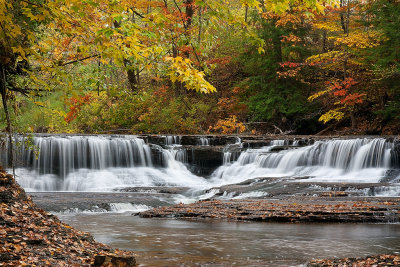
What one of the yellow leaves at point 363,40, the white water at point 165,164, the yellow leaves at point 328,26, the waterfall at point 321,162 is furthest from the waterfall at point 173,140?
the yellow leaves at point 328,26

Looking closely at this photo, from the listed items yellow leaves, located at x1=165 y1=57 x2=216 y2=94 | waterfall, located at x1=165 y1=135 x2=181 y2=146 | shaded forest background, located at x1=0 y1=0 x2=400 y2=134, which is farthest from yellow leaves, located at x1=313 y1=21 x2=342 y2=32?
yellow leaves, located at x1=165 y1=57 x2=216 y2=94

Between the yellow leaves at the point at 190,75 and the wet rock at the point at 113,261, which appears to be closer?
the wet rock at the point at 113,261

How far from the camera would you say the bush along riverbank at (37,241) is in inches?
178

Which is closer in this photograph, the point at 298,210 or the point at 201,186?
the point at 298,210

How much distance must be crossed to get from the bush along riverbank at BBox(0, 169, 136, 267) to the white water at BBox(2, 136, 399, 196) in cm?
1201

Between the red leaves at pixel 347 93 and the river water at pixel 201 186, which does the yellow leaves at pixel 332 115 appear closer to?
the red leaves at pixel 347 93

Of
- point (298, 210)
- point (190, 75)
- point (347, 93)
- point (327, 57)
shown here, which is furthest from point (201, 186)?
point (190, 75)

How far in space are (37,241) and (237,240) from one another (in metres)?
3.74

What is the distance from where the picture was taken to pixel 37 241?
4863mm

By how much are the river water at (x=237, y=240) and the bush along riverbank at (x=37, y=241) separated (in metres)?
0.81

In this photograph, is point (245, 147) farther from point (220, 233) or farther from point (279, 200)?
point (220, 233)

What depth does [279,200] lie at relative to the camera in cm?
1251

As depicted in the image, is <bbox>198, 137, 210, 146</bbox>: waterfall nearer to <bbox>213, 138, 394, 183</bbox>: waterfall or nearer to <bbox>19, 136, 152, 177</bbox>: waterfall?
<bbox>213, 138, 394, 183</bbox>: waterfall

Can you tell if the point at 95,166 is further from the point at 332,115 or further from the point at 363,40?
the point at 363,40
